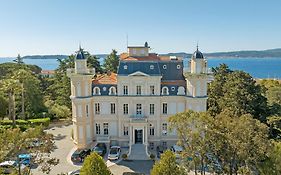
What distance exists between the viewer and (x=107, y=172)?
20266 millimetres

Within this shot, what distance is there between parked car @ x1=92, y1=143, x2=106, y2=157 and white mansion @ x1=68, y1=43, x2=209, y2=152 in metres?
0.68

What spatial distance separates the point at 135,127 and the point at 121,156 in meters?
3.85

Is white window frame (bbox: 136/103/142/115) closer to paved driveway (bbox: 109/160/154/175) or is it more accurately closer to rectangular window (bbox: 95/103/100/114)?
rectangular window (bbox: 95/103/100/114)

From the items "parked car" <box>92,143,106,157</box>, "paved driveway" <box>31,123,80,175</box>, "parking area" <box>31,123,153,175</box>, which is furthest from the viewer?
"parked car" <box>92,143,106,157</box>

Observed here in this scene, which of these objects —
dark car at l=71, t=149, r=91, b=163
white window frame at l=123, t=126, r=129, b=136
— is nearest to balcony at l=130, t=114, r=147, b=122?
white window frame at l=123, t=126, r=129, b=136

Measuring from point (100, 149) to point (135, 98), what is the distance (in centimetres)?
743

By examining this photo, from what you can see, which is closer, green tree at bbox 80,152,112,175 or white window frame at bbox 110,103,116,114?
green tree at bbox 80,152,112,175

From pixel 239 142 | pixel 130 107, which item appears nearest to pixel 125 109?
pixel 130 107

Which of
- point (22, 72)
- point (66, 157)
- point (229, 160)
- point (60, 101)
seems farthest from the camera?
point (60, 101)

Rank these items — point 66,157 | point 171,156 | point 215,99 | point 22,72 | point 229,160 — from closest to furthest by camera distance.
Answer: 1. point 171,156
2. point 229,160
3. point 66,157
4. point 215,99
5. point 22,72

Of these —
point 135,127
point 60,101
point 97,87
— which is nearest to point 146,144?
point 135,127

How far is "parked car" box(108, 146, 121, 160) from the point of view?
1257 inches

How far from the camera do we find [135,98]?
1369 inches

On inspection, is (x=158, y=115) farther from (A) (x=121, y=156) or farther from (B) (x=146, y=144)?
(A) (x=121, y=156)
